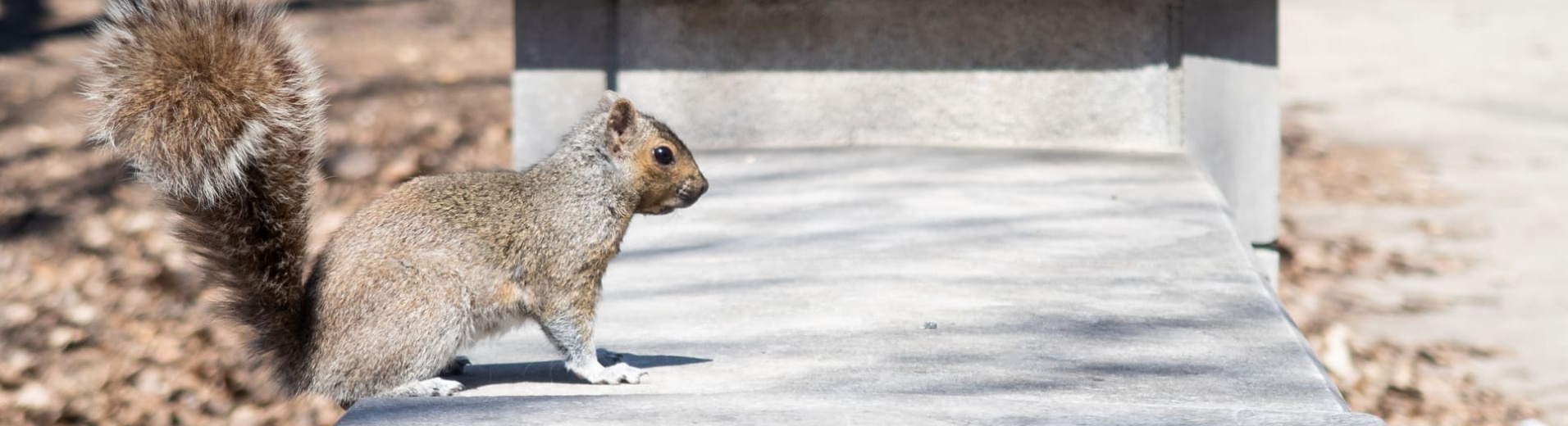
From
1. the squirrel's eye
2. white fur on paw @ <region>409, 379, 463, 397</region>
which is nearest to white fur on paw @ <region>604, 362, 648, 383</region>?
white fur on paw @ <region>409, 379, 463, 397</region>

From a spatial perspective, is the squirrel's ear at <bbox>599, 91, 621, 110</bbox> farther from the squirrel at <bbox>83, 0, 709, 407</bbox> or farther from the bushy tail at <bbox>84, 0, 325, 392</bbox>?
the bushy tail at <bbox>84, 0, 325, 392</bbox>

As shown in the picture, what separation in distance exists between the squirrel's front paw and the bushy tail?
19.8 inches

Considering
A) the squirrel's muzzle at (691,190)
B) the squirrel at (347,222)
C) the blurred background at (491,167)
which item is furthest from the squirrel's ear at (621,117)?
the blurred background at (491,167)

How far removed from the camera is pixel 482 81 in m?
7.51

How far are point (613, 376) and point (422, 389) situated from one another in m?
0.33

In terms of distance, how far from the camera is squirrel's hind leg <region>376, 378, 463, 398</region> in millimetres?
2416

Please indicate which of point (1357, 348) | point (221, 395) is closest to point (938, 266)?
point (1357, 348)

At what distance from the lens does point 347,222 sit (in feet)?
8.36

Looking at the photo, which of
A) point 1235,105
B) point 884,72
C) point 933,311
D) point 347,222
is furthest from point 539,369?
point 1235,105

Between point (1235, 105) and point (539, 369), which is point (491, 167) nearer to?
point (1235, 105)

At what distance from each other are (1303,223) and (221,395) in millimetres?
4624

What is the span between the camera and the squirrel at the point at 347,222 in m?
2.25

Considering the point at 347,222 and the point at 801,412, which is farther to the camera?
the point at 347,222

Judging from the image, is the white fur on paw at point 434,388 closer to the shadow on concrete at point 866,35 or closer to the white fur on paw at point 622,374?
the white fur on paw at point 622,374
